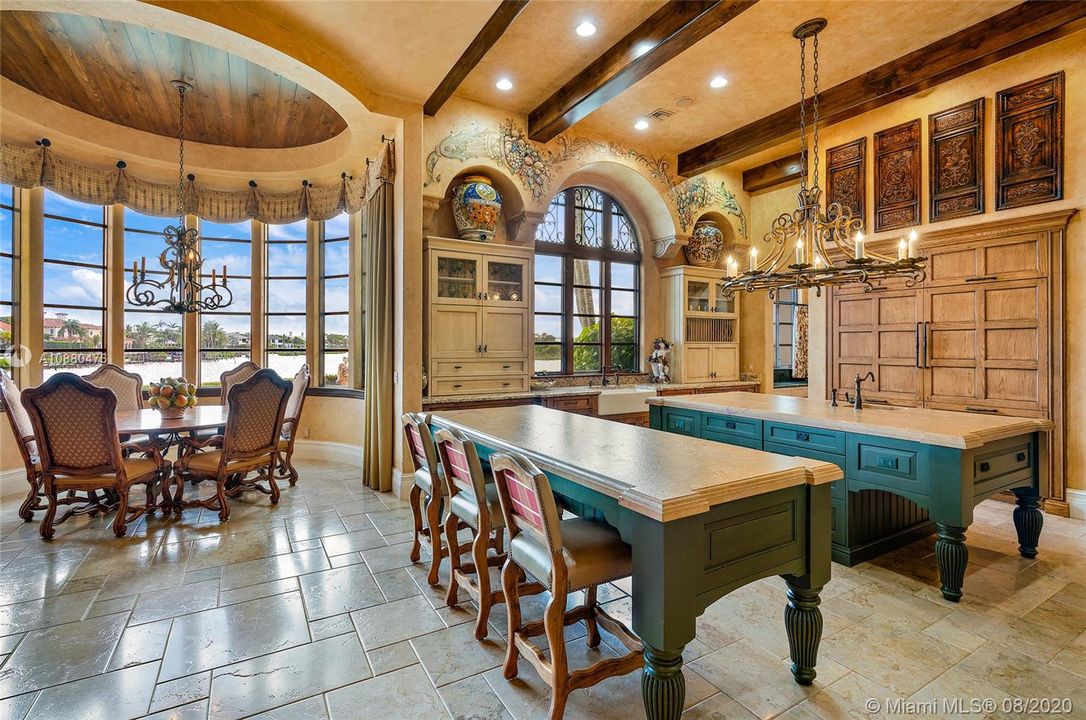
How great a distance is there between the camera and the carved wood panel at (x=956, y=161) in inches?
161

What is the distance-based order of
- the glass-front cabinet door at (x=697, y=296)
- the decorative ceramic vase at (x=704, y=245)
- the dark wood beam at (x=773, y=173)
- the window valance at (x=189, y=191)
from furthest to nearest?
the decorative ceramic vase at (x=704, y=245), the glass-front cabinet door at (x=697, y=296), the dark wood beam at (x=773, y=173), the window valance at (x=189, y=191)

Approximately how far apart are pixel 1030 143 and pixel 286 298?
6.98 m

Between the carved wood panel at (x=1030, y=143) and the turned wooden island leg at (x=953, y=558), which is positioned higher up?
the carved wood panel at (x=1030, y=143)

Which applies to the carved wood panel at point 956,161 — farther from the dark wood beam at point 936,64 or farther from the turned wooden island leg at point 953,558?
the turned wooden island leg at point 953,558

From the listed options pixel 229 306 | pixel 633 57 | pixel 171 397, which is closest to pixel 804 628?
pixel 633 57

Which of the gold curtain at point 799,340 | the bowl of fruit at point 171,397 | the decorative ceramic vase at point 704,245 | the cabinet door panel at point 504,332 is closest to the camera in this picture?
the bowl of fruit at point 171,397

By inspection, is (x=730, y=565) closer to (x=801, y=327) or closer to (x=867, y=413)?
(x=867, y=413)

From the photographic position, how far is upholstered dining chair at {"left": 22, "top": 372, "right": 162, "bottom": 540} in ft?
10.7

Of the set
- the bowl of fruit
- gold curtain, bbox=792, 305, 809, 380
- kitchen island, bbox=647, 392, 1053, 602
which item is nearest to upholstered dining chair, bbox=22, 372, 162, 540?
the bowl of fruit

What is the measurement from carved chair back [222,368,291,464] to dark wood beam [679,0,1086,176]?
16.5ft

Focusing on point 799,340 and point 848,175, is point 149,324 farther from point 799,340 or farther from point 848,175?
point 799,340

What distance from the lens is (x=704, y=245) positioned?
620 cm

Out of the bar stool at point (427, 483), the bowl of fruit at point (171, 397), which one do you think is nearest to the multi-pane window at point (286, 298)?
the bowl of fruit at point (171, 397)

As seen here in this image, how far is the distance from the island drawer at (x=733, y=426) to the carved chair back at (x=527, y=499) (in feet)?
6.86
